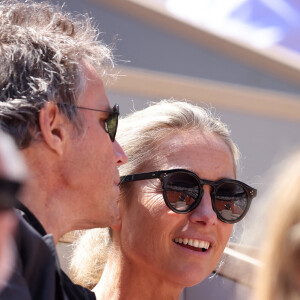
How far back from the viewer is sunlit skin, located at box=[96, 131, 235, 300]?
2.50 metres

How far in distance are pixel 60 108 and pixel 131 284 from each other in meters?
1.00

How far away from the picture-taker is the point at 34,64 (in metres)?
1.92

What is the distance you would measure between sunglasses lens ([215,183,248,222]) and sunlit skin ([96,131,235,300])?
44 mm

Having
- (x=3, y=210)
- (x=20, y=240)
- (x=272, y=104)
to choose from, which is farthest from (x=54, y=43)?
(x=272, y=104)

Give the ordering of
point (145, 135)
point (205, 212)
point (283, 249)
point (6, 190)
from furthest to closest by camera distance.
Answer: point (145, 135) → point (205, 212) → point (283, 249) → point (6, 190)

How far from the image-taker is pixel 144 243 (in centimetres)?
256

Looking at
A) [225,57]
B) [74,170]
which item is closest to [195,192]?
[74,170]

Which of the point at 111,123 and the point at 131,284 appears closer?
the point at 111,123

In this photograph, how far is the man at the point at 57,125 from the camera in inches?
71.2

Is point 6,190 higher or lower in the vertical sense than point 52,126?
lower

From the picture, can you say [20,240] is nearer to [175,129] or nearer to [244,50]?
[175,129]

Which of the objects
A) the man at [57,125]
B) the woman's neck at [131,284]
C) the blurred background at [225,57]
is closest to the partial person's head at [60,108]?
the man at [57,125]

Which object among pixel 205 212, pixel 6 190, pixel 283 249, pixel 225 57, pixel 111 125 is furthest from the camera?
pixel 225 57

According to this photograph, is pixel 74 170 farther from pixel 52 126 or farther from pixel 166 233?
pixel 166 233
